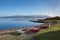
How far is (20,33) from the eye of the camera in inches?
650

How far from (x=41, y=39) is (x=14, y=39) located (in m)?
3.68

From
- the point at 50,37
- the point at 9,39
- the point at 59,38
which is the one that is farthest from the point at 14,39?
the point at 59,38

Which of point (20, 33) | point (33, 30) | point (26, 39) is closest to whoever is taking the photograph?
point (26, 39)

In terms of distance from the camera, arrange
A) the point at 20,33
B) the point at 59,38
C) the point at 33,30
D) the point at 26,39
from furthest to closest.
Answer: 1. the point at 33,30
2. the point at 20,33
3. the point at 26,39
4. the point at 59,38

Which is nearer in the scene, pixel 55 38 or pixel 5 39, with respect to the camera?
pixel 55 38

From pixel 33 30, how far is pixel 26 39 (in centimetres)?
444

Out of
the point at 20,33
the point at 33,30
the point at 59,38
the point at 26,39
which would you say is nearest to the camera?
the point at 59,38

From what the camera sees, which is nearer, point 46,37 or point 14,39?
point 46,37

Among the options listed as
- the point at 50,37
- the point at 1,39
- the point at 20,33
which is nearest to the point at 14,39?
the point at 1,39

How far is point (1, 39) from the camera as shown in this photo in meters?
13.5

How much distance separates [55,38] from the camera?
1068 centimetres

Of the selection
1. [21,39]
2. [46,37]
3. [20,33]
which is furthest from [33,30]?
[46,37]

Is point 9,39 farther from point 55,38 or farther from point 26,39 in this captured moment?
point 55,38

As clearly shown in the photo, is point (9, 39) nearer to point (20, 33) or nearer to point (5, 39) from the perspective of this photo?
point (5, 39)
